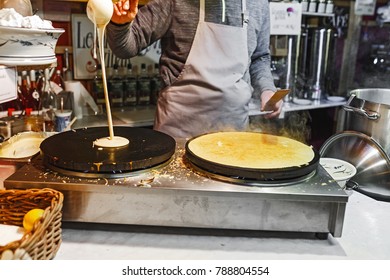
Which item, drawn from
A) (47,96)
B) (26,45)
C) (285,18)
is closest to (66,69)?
(47,96)

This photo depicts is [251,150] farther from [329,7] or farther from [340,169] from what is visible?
[329,7]

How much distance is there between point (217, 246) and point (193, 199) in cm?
14

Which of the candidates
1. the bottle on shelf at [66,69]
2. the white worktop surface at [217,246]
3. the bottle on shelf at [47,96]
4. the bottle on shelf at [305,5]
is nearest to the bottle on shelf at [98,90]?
the bottle on shelf at [66,69]

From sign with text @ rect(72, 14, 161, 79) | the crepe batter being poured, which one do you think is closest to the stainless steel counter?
the crepe batter being poured

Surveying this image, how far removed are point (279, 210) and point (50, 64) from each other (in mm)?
914

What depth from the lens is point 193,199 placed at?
0.97m

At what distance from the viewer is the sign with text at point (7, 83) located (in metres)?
1.09

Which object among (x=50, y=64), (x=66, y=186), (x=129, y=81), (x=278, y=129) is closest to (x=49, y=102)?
(x=129, y=81)

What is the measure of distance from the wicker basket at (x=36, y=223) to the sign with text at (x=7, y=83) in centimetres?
30

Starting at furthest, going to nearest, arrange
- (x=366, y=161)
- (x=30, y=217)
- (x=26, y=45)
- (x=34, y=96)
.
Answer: (x=34, y=96) < (x=366, y=161) < (x=26, y=45) < (x=30, y=217)

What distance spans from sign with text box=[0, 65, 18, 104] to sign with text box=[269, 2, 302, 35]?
2.03 m

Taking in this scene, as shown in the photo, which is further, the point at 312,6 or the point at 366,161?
the point at 312,6

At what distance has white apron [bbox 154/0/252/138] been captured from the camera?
1663mm
